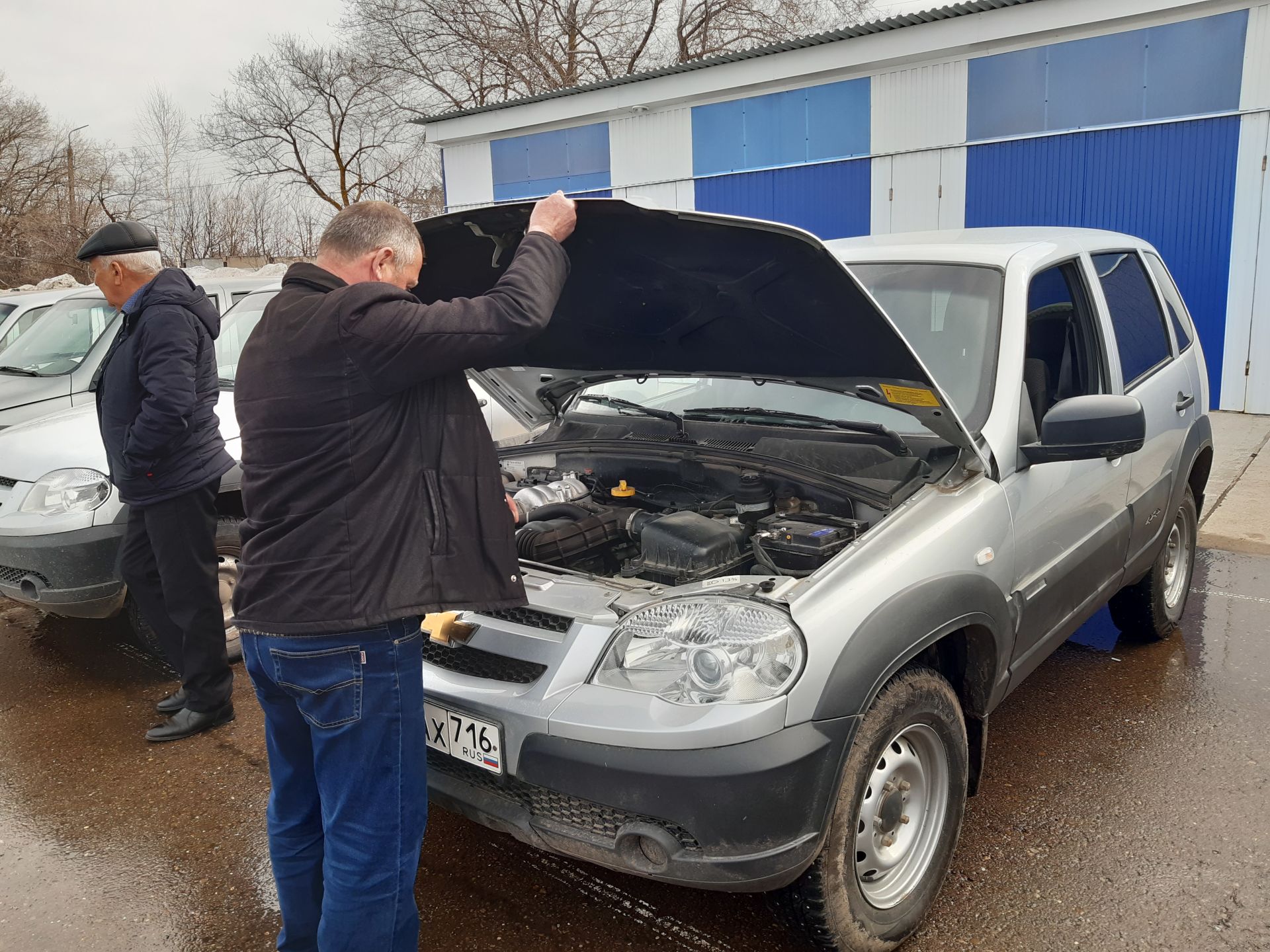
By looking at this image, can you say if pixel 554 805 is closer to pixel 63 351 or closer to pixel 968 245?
pixel 968 245

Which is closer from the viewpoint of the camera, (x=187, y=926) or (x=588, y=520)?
(x=187, y=926)

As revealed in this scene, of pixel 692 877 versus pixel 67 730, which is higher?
pixel 692 877

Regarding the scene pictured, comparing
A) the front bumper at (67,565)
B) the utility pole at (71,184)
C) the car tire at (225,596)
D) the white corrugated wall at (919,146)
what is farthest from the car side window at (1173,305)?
the utility pole at (71,184)

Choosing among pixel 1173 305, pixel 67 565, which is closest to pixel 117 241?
pixel 67 565

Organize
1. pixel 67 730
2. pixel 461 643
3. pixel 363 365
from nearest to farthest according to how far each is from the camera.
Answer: pixel 363 365 → pixel 461 643 → pixel 67 730

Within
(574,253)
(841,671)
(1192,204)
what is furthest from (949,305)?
(1192,204)

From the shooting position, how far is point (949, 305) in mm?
3264

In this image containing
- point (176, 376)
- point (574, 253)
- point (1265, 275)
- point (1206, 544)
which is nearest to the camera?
point (574, 253)

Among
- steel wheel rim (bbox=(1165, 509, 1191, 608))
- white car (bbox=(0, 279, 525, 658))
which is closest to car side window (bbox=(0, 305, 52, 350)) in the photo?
white car (bbox=(0, 279, 525, 658))

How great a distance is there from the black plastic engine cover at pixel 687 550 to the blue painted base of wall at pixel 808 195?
10915 mm

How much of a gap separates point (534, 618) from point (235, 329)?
4.73 meters

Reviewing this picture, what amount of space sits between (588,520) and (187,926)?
1.66 meters

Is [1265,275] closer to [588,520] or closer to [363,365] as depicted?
[588,520]

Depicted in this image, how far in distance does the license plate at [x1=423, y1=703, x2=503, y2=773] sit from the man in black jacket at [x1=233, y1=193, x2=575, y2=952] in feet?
0.64
